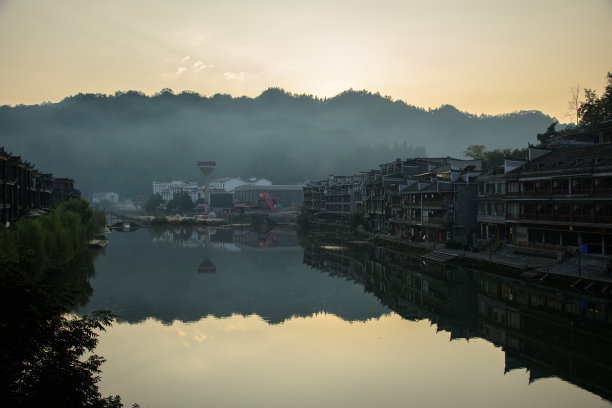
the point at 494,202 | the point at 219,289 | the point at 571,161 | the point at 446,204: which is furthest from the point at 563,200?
the point at 219,289

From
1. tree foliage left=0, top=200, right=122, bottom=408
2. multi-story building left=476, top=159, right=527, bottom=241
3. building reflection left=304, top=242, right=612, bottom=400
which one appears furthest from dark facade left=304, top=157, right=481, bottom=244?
tree foliage left=0, top=200, right=122, bottom=408

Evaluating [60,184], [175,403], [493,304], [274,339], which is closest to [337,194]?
[60,184]

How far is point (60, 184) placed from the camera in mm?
84125

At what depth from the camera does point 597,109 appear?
5756 cm

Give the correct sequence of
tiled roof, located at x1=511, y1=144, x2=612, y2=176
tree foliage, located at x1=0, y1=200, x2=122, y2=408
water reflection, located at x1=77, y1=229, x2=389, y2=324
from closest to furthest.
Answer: tree foliage, located at x1=0, y1=200, x2=122, y2=408, water reflection, located at x1=77, y1=229, x2=389, y2=324, tiled roof, located at x1=511, y1=144, x2=612, y2=176

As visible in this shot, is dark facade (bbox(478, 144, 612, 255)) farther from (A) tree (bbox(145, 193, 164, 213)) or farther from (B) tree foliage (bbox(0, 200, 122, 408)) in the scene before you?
(A) tree (bbox(145, 193, 164, 213))

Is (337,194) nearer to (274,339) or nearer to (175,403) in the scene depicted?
(274,339)

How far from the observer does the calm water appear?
56.3 ft

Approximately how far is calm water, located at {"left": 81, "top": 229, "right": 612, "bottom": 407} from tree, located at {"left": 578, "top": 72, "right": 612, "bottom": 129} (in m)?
32.7

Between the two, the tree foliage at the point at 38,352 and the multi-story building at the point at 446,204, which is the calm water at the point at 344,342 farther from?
the multi-story building at the point at 446,204

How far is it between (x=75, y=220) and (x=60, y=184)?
141ft

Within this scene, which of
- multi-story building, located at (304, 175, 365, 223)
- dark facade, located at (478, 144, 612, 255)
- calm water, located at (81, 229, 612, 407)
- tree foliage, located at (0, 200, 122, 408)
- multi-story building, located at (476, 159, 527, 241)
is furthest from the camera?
multi-story building, located at (304, 175, 365, 223)

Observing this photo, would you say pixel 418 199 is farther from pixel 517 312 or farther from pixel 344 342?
pixel 344 342

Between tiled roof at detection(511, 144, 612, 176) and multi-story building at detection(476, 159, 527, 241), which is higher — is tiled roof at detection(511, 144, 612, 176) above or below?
above
